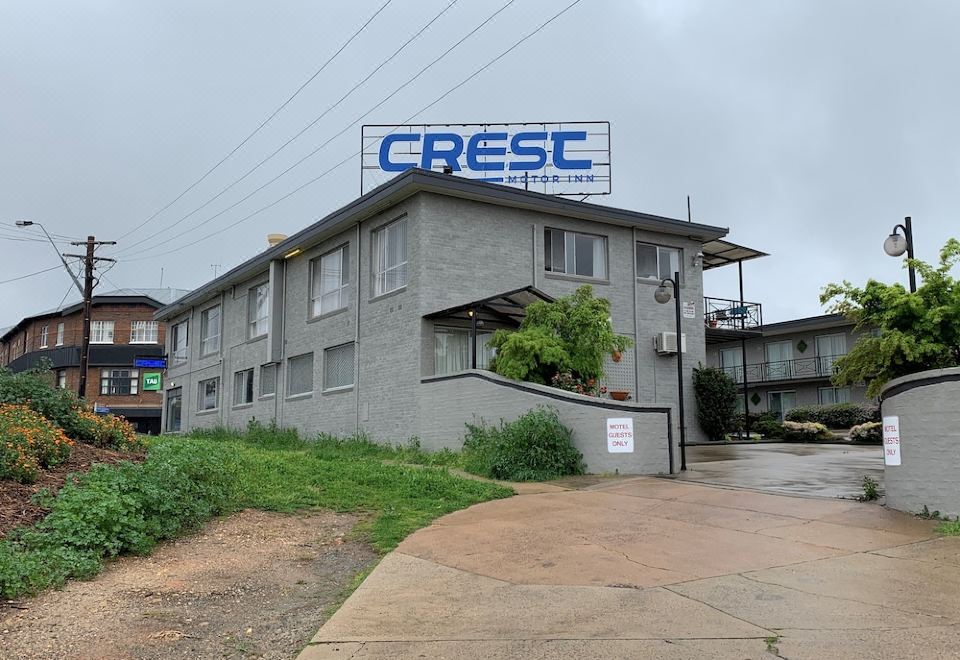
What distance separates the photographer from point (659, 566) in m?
7.52

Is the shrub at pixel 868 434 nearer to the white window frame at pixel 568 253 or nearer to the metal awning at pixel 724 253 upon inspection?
the metal awning at pixel 724 253

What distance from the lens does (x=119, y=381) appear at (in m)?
61.7

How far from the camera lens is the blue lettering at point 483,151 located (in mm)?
27062

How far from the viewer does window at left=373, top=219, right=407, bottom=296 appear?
21.6 m

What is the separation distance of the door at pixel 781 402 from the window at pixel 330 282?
2604 cm

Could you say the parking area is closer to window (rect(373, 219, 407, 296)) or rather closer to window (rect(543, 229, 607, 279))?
window (rect(543, 229, 607, 279))

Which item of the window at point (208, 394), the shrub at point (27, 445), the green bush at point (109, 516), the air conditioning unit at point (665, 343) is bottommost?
the green bush at point (109, 516)

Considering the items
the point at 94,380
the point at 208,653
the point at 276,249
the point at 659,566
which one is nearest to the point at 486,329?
the point at 276,249

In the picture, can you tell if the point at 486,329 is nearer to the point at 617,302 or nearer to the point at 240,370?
the point at 617,302

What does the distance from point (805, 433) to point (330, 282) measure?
53.7ft

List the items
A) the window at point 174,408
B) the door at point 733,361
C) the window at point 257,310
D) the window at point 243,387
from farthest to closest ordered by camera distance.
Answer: the door at point 733,361, the window at point 174,408, the window at point 243,387, the window at point 257,310

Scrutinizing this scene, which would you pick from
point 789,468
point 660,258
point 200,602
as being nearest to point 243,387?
point 660,258

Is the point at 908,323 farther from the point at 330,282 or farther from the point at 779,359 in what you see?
the point at 779,359

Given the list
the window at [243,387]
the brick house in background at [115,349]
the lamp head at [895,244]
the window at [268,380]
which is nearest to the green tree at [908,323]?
the lamp head at [895,244]
